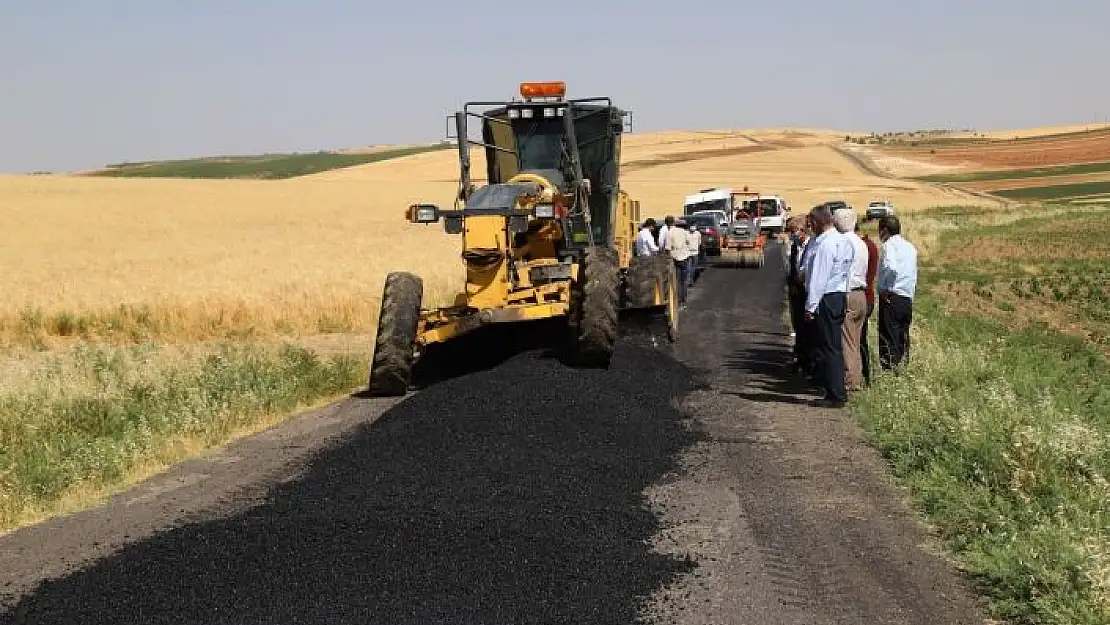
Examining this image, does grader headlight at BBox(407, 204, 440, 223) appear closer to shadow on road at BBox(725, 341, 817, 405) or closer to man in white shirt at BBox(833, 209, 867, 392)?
shadow on road at BBox(725, 341, 817, 405)

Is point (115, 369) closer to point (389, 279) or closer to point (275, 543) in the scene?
point (389, 279)

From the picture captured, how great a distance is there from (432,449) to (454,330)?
3263 mm

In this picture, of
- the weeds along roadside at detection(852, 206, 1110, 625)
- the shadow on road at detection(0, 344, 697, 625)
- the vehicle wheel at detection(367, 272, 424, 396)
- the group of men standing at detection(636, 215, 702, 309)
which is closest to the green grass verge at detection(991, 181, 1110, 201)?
the group of men standing at detection(636, 215, 702, 309)

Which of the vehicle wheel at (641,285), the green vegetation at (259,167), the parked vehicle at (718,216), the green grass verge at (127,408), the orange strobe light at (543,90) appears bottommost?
the green vegetation at (259,167)

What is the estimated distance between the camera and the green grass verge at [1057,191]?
8000cm

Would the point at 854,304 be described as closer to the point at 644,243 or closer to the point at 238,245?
the point at 644,243

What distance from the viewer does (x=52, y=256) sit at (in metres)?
35.0

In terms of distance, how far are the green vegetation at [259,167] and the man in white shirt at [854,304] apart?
104777 mm

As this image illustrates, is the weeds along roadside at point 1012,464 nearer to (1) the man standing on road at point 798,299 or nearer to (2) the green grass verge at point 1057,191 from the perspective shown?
(1) the man standing on road at point 798,299

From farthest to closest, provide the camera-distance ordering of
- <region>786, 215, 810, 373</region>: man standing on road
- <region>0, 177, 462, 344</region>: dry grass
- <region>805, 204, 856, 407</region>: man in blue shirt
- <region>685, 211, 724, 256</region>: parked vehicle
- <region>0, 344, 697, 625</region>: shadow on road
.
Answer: <region>685, 211, 724, 256</region>: parked vehicle, <region>0, 177, 462, 344</region>: dry grass, <region>786, 215, 810, 373</region>: man standing on road, <region>805, 204, 856, 407</region>: man in blue shirt, <region>0, 344, 697, 625</region>: shadow on road

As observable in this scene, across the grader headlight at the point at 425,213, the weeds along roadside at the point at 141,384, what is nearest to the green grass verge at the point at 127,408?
A: the weeds along roadside at the point at 141,384

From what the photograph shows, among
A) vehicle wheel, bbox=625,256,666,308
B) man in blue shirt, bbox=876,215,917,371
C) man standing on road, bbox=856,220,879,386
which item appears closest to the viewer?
man standing on road, bbox=856,220,879,386

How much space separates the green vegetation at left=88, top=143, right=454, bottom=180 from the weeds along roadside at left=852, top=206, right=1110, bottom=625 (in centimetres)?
10495

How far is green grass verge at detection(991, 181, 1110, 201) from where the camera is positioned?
80.0 m
